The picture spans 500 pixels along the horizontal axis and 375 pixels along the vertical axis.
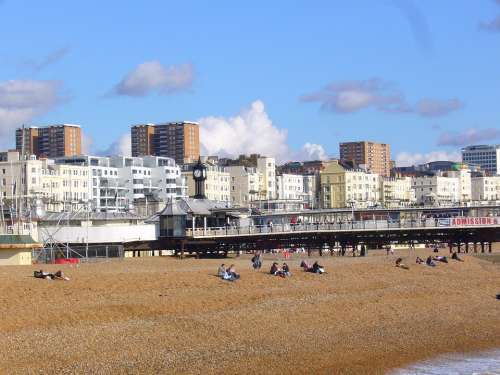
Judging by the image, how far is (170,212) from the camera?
77500 millimetres

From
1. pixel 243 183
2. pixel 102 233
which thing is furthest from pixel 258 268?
pixel 243 183

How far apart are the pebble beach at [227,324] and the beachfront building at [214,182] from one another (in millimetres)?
134884

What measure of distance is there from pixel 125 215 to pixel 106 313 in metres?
55.2

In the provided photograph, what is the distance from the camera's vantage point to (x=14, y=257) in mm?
54438

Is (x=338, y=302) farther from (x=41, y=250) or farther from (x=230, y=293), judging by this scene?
(x=41, y=250)

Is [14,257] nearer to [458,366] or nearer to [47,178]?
[458,366]

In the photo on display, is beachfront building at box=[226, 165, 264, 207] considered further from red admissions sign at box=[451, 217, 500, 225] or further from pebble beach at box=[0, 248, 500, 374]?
pebble beach at box=[0, 248, 500, 374]

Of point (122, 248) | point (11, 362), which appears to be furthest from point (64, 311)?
point (122, 248)

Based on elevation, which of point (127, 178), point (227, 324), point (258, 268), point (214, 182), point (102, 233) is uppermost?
point (127, 178)

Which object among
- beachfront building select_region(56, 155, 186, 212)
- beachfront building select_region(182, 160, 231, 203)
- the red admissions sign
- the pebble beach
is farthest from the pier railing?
beachfront building select_region(182, 160, 231, 203)

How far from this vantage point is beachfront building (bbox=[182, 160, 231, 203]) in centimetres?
18388

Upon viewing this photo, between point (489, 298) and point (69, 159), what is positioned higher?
point (69, 159)

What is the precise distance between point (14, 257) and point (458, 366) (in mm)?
29656

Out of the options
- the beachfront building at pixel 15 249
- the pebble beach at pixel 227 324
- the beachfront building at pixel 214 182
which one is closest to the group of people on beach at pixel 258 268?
the pebble beach at pixel 227 324
